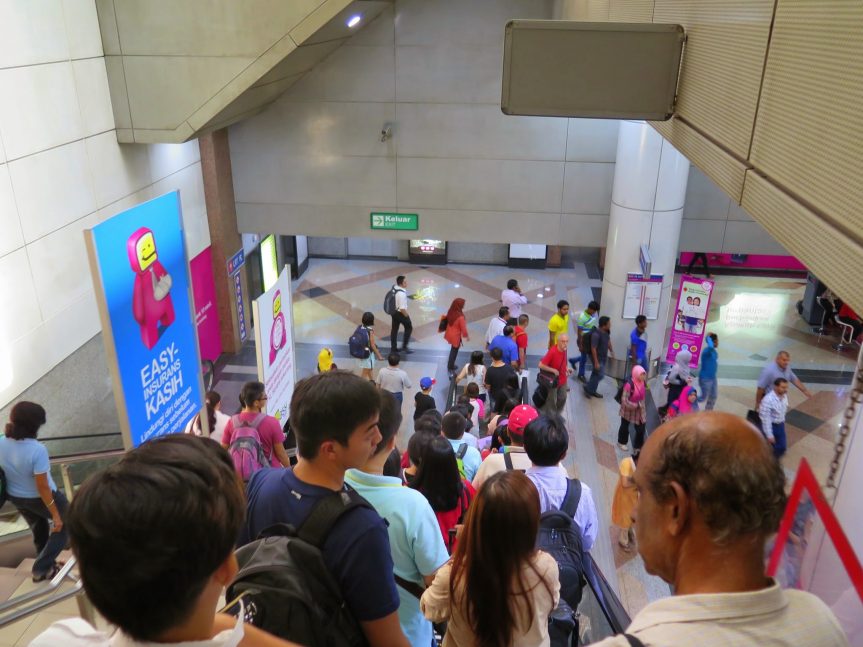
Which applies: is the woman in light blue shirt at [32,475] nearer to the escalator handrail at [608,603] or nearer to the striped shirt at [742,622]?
the escalator handrail at [608,603]

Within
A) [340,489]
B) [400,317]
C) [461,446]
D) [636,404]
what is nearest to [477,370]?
[636,404]

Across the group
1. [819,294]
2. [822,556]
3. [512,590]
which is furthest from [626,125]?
[822,556]

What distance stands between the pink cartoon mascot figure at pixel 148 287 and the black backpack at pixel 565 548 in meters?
2.49

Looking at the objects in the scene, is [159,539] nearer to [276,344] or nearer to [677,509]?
[677,509]

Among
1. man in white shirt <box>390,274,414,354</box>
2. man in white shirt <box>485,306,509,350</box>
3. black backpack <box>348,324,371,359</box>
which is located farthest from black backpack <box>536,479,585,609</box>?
man in white shirt <box>390,274,414,354</box>

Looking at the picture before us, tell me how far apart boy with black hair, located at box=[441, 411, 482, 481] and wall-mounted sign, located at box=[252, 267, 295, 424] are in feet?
5.57

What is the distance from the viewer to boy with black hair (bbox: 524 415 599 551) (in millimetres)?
3502

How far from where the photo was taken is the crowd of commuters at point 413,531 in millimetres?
1117

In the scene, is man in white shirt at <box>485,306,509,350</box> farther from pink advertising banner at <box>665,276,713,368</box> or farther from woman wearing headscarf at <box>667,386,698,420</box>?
woman wearing headscarf at <box>667,386,698,420</box>

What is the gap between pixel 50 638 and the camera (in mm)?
1313

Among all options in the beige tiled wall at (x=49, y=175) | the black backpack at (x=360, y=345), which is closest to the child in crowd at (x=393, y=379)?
the black backpack at (x=360, y=345)

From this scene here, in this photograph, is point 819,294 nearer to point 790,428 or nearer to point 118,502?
point 790,428

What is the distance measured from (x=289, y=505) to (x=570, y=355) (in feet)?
33.6

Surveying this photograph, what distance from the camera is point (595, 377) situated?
33.0ft
